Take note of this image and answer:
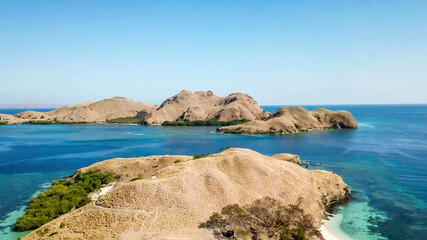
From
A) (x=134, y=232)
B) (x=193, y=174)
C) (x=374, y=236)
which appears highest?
(x=193, y=174)

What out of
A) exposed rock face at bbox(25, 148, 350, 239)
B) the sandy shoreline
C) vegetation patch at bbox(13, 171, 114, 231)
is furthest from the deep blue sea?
exposed rock face at bbox(25, 148, 350, 239)

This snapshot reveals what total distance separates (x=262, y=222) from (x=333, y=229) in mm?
14108

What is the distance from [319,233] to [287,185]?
14.0 meters

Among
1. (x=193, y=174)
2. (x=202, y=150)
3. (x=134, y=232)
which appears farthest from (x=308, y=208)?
(x=202, y=150)

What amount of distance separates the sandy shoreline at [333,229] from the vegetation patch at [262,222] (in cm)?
232

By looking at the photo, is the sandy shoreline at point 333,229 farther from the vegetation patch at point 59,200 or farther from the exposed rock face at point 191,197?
the vegetation patch at point 59,200

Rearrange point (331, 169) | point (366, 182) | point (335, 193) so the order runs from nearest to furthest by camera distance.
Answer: point (335, 193) < point (366, 182) < point (331, 169)

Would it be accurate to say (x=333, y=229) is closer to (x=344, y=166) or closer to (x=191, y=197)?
(x=191, y=197)

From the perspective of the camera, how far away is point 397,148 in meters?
128

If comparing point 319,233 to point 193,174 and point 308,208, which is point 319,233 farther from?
point 193,174

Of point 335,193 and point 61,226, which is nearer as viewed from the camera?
point 61,226

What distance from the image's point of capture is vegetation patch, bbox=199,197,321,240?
45125mm

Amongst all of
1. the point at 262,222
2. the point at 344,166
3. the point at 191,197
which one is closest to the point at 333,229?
the point at 262,222

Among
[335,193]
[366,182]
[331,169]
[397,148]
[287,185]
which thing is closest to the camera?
[287,185]
